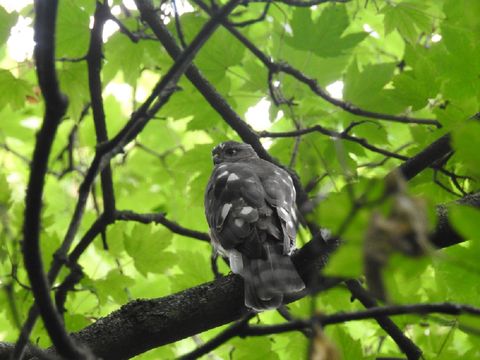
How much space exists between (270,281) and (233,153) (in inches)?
102

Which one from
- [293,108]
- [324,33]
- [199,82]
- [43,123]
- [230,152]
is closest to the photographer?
[43,123]

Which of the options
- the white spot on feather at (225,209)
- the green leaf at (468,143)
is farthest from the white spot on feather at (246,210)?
the green leaf at (468,143)

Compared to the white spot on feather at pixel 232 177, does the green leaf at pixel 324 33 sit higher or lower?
higher

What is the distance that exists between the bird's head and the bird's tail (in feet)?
6.98

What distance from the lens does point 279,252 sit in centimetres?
326

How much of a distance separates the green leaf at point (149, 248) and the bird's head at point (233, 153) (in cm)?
137

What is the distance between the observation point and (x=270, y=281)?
3.02 m

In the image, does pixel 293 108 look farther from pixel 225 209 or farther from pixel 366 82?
pixel 225 209

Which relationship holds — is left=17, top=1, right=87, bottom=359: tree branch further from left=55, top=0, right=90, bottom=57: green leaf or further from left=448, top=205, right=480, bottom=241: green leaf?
left=55, top=0, right=90, bottom=57: green leaf

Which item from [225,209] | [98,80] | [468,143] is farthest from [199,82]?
[468,143]

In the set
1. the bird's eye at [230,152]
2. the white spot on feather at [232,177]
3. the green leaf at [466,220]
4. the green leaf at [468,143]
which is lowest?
the green leaf at [466,220]

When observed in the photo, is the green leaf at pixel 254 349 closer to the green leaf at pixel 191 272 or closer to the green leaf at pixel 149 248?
the green leaf at pixel 191 272

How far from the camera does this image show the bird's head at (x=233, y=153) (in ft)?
17.4

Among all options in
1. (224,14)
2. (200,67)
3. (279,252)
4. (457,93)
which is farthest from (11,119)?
(224,14)
